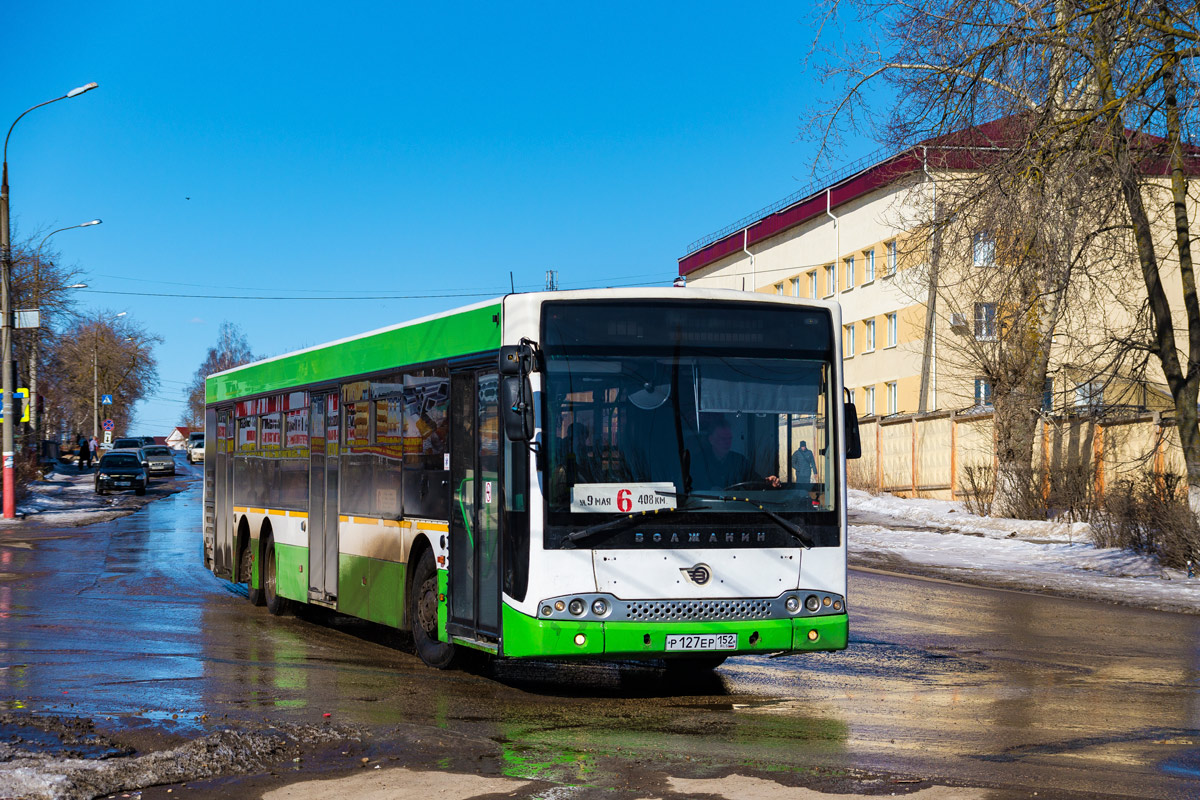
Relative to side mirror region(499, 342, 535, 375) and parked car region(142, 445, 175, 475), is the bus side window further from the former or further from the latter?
parked car region(142, 445, 175, 475)

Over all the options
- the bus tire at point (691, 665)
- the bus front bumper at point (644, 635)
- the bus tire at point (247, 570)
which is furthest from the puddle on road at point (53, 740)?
the bus tire at point (247, 570)

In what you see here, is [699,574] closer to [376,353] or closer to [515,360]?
[515,360]

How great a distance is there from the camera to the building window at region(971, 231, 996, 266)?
19328 mm

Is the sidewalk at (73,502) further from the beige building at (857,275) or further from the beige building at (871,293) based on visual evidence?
the beige building at (857,275)

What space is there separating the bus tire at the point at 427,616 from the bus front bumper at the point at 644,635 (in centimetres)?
171

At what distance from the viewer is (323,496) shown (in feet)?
45.3

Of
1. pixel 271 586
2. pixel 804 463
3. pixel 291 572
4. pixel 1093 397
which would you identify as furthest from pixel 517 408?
pixel 1093 397

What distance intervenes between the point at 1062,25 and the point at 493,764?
39.7 ft

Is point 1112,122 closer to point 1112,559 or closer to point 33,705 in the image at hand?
point 1112,559

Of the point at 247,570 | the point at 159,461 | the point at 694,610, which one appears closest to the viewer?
the point at 694,610

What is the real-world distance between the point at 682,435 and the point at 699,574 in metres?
0.95

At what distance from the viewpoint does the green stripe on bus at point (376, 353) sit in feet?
34.3

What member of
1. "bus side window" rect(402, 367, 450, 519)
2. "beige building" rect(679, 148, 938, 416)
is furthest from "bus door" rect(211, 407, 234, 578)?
"beige building" rect(679, 148, 938, 416)

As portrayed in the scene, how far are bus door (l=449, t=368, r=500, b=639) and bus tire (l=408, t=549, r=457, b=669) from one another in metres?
0.60
